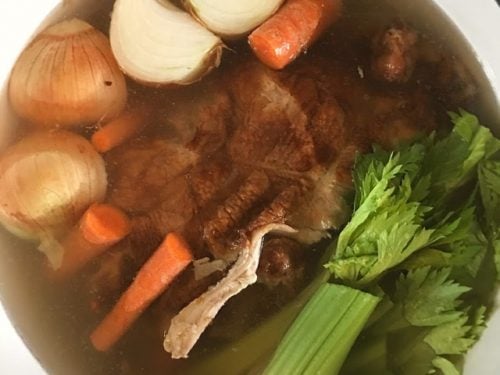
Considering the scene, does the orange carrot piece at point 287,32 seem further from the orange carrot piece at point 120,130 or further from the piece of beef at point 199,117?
the orange carrot piece at point 120,130

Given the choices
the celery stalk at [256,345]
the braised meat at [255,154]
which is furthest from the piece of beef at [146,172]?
the celery stalk at [256,345]

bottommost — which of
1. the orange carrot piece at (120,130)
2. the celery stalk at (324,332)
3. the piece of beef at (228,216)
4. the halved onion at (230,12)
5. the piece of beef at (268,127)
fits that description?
the celery stalk at (324,332)

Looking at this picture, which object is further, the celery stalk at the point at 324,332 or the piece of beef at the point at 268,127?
the piece of beef at the point at 268,127

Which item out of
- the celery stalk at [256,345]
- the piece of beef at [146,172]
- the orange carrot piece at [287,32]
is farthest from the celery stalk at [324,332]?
the orange carrot piece at [287,32]

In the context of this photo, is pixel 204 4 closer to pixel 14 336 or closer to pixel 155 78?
pixel 155 78

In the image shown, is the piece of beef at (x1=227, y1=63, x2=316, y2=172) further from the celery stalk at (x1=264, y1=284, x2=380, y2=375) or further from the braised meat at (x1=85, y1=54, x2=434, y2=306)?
the celery stalk at (x1=264, y1=284, x2=380, y2=375)

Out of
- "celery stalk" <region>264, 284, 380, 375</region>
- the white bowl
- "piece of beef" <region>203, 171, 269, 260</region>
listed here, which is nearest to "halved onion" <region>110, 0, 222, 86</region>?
the white bowl

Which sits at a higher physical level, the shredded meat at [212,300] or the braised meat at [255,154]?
the braised meat at [255,154]
